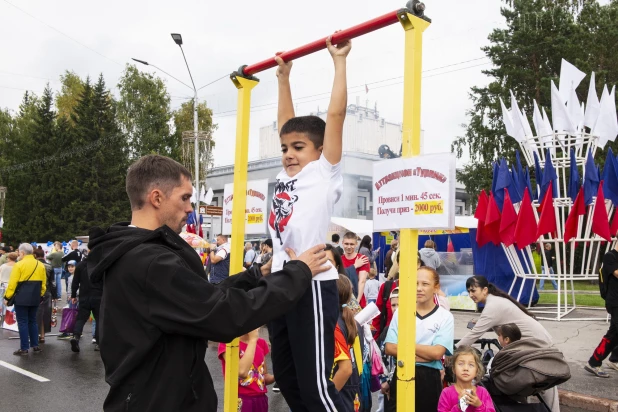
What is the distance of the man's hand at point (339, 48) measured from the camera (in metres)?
3.16

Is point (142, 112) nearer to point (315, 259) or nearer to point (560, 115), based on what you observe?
point (560, 115)

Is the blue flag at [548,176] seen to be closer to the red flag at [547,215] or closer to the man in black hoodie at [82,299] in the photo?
the red flag at [547,215]

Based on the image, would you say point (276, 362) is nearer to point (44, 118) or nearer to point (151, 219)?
point (151, 219)

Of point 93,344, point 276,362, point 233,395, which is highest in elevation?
point 276,362

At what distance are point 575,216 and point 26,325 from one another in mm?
11108

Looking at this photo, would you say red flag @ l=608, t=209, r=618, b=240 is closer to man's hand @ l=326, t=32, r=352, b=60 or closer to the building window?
man's hand @ l=326, t=32, r=352, b=60

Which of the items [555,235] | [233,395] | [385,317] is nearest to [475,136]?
[555,235]

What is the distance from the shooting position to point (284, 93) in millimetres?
3662

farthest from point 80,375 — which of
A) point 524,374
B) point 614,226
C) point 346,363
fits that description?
point 614,226

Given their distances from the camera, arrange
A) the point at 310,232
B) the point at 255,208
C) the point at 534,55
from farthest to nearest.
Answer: the point at 534,55
the point at 255,208
the point at 310,232

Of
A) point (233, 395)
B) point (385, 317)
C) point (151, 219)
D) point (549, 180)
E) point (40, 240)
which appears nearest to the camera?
point (151, 219)

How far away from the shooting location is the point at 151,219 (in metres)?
2.54

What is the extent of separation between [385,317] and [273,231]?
3.93 metres

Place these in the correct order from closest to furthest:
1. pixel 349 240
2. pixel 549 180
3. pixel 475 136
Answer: pixel 349 240
pixel 549 180
pixel 475 136
